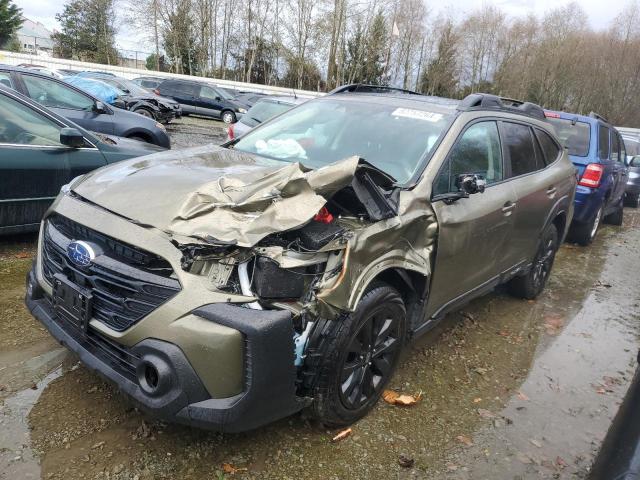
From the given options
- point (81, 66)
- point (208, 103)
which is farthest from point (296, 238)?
point (81, 66)

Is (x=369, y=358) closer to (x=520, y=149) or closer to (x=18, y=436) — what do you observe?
(x=18, y=436)

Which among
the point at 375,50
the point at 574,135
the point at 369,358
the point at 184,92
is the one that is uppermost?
the point at 375,50

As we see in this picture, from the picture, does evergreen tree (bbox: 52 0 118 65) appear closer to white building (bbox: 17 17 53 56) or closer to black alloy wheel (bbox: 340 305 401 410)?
white building (bbox: 17 17 53 56)

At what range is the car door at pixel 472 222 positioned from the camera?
317 cm

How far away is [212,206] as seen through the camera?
7.90ft

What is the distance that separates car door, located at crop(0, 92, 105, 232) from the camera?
4.55m

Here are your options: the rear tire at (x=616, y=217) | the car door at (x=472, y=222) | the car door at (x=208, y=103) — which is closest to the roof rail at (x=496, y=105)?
the car door at (x=472, y=222)

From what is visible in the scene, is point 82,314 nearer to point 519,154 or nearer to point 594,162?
point 519,154

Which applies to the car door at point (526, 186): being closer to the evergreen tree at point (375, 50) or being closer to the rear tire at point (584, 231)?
the rear tire at point (584, 231)

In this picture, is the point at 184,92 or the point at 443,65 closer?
the point at 184,92

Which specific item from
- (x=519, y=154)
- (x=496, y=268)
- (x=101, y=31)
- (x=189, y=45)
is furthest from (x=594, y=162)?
(x=101, y=31)

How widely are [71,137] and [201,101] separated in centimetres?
2028

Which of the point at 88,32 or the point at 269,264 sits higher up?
the point at 88,32

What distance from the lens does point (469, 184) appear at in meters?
3.16
